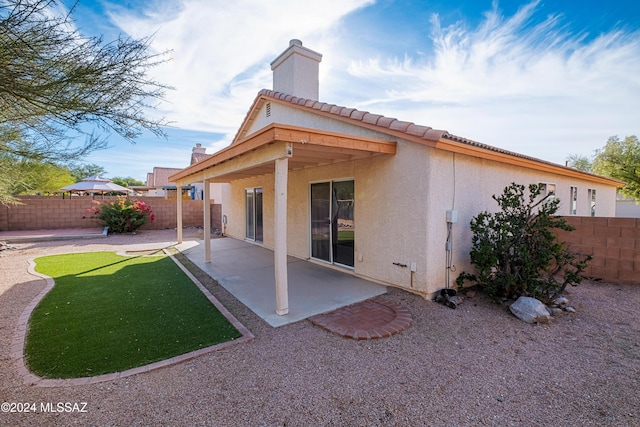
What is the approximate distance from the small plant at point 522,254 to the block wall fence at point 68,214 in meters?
16.9

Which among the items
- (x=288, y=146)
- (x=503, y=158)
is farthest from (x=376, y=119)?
(x=503, y=158)

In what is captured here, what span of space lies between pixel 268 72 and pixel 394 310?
1142 centimetres

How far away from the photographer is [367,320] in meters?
5.08

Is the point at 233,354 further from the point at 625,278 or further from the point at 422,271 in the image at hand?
the point at 625,278

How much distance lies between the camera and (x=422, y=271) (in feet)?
19.7

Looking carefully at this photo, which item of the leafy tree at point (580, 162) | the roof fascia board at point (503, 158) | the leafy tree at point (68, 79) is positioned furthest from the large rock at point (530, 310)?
the leafy tree at point (580, 162)

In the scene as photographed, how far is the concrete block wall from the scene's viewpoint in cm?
703

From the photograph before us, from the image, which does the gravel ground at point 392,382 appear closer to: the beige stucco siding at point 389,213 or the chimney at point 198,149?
the beige stucco siding at point 389,213

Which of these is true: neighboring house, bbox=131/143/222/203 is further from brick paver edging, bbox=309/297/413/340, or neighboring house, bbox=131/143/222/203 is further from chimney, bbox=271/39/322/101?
brick paver edging, bbox=309/297/413/340

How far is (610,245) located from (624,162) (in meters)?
20.7

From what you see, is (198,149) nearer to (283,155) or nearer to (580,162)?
(283,155)

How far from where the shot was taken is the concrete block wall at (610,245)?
7027 millimetres

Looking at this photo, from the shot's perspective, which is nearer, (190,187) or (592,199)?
(592,199)

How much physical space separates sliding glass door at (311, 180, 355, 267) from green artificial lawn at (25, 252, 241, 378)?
384 cm
